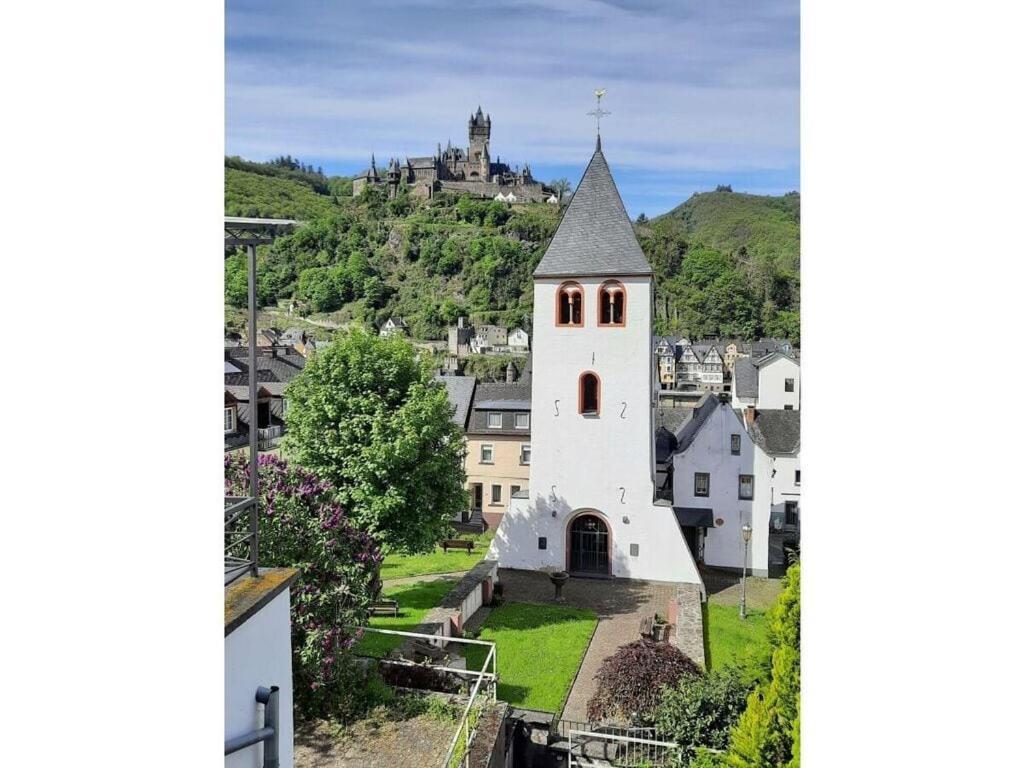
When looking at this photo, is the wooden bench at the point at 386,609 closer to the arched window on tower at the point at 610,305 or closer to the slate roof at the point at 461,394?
the arched window on tower at the point at 610,305

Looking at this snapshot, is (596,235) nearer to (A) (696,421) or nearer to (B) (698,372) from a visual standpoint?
(A) (696,421)

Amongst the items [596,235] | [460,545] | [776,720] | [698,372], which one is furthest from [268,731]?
[698,372]

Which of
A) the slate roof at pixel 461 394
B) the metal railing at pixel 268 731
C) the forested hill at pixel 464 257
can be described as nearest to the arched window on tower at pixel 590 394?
the forested hill at pixel 464 257

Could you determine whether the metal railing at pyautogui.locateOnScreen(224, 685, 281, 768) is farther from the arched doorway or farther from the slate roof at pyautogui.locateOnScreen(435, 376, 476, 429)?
the slate roof at pyautogui.locateOnScreen(435, 376, 476, 429)

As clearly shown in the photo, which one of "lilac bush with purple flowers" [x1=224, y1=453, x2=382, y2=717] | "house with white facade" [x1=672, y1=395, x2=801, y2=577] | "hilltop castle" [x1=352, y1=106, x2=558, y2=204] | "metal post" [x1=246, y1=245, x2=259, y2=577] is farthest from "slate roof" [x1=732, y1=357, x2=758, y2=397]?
"hilltop castle" [x1=352, y1=106, x2=558, y2=204]

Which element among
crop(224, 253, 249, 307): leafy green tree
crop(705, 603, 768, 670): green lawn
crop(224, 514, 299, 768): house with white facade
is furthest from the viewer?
crop(705, 603, 768, 670): green lawn
